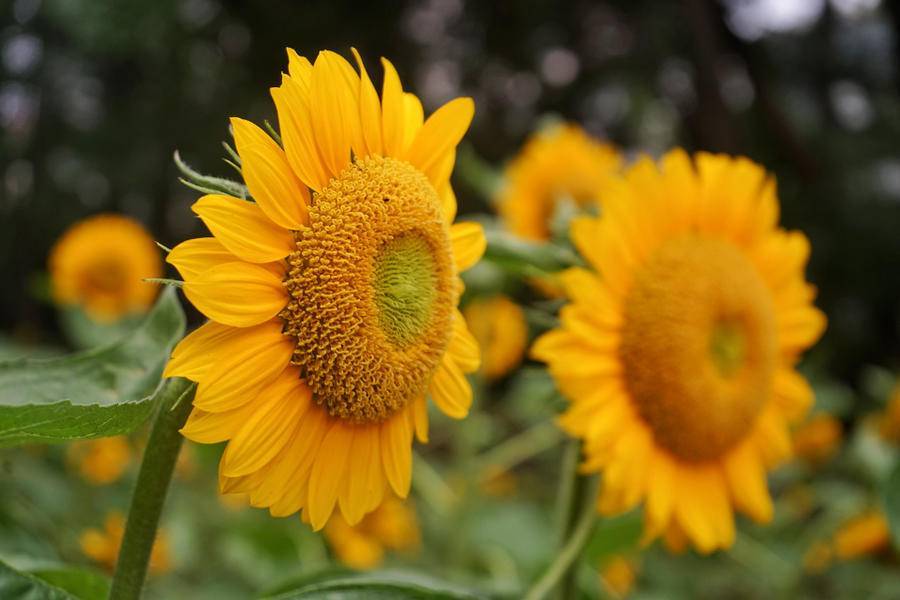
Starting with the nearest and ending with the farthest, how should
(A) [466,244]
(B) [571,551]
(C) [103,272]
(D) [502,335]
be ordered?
1. (A) [466,244]
2. (B) [571,551]
3. (D) [502,335]
4. (C) [103,272]

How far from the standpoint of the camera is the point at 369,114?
1.87 feet

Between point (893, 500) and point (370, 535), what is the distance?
107cm

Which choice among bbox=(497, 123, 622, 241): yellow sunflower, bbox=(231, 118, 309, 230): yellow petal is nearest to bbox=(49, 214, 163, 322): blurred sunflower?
bbox=(497, 123, 622, 241): yellow sunflower

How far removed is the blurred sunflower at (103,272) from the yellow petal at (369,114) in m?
1.84

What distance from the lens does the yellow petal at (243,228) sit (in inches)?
19.3

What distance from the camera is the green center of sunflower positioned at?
582 mm

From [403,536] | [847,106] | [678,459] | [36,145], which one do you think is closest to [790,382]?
[678,459]

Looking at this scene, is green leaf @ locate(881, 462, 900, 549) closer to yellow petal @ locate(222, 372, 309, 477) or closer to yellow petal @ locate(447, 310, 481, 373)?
yellow petal @ locate(447, 310, 481, 373)

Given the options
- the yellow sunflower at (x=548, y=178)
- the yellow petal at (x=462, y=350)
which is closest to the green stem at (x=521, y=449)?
the yellow sunflower at (x=548, y=178)

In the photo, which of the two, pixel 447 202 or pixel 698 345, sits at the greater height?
pixel 447 202

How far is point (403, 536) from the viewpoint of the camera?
188cm

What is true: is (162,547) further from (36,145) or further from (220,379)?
(36,145)

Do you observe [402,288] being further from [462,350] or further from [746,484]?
[746,484]

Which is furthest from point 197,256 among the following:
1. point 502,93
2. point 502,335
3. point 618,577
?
point 502,93
